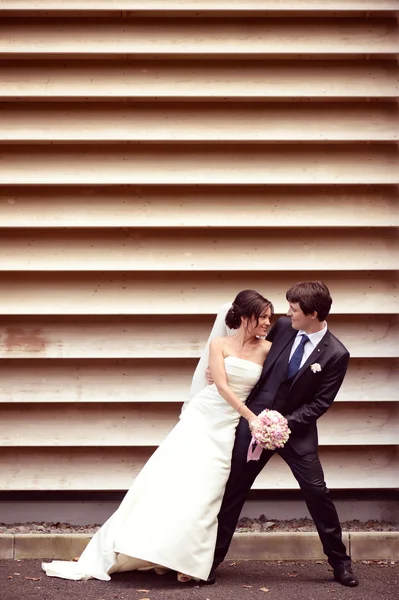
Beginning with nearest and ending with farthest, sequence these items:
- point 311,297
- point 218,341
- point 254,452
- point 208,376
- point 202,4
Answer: point 311,297
point 254,452
point 218,341
point 208,376
point 202,4

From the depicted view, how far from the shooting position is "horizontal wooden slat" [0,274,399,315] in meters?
5.79

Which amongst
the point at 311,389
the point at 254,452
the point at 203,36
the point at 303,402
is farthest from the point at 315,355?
the point at 203,36

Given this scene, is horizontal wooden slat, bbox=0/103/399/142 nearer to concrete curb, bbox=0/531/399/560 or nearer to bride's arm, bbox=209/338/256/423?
bride's arm, bbox=209/338/256/423

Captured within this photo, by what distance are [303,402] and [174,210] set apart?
1.79 meters

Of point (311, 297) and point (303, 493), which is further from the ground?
point (311, 297)

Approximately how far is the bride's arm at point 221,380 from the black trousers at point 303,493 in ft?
0.59

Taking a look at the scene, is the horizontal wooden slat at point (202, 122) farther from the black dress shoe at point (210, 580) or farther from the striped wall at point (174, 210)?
the black dress shoe at point (210, 580)

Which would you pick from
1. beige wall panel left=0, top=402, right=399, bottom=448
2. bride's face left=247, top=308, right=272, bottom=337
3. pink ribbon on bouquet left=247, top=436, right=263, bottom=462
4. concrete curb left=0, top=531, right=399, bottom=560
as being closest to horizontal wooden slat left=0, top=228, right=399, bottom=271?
bride's face left=247, top=308, right=272, bottom=337

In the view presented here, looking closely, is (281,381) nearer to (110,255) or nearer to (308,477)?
(308,477)

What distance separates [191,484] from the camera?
491 centimetres

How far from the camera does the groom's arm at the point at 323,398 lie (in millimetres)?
4855

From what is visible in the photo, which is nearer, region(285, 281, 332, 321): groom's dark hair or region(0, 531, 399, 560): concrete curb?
region(285, 281, 332, 321): groom's dark hair

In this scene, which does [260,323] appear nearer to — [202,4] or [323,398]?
[323,398]

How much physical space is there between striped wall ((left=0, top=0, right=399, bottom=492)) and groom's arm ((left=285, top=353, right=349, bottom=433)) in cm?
99
